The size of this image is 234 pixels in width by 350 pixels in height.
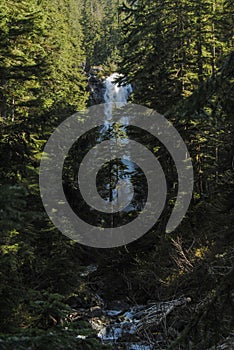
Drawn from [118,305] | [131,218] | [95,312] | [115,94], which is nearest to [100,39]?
[115,94]

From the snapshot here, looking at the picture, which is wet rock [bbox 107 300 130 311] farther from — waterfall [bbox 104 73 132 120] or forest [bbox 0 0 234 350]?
waterfall [bbox 104 73 132 120]

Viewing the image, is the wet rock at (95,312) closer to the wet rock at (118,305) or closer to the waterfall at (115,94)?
the wet rock at (118,305)

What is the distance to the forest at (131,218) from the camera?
5578 millimetres

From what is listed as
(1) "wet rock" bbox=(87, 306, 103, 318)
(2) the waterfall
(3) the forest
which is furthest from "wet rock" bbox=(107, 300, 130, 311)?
(2) the waterfall

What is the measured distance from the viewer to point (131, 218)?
21.6m

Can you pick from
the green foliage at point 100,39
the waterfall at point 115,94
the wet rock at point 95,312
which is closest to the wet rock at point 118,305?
the wet rock at point 95,312

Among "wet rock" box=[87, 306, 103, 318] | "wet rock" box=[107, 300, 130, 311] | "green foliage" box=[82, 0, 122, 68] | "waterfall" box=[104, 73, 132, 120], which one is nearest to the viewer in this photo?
"wet rock" box=[87, 306, 103, 318]

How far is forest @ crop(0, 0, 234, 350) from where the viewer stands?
5.58 m

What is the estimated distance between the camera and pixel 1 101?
37.8ft

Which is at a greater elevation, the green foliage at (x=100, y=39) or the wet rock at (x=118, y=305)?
the green foliage at (x=100, y=39)

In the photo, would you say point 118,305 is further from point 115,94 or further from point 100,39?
point 100,39

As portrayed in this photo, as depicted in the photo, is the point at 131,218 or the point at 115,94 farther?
the point at 115,94

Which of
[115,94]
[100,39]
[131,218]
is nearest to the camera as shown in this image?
[131,218]

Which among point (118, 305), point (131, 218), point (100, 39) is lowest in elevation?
point (118, 305)
